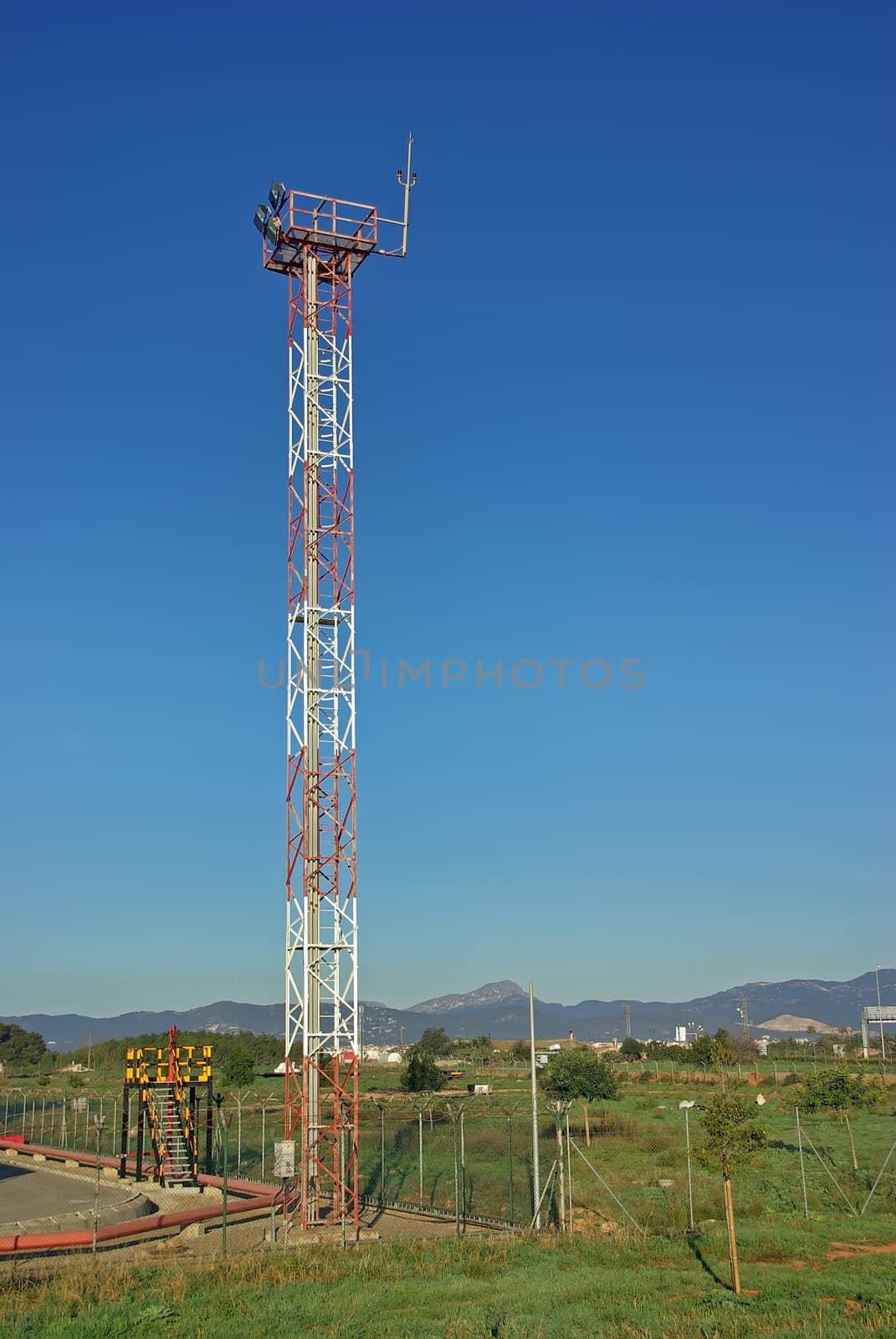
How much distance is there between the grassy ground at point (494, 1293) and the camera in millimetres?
18438

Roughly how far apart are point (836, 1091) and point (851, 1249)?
1944 cm

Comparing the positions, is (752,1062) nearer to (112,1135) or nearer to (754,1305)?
(112,1135)

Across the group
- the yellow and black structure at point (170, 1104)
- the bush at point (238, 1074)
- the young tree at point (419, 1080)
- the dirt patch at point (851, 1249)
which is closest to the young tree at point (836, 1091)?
the dirt patch at point (851, 1249)

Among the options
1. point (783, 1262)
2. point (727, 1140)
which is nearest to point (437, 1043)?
point (783, 1262)

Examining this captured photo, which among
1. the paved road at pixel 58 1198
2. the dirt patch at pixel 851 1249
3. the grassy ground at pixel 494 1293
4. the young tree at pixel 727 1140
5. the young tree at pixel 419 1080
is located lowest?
the young tree at pixel 419 1080

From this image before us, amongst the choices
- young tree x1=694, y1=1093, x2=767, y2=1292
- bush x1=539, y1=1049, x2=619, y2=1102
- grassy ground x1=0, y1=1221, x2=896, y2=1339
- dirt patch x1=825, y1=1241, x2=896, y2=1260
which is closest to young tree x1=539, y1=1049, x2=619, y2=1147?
bush x1=539, y1=1049, x2=619, y2=1102

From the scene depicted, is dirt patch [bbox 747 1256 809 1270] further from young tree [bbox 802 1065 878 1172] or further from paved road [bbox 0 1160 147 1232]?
young tree [bbox 802 1065 878 1172]

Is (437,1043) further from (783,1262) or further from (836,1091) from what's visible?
(783,1262)

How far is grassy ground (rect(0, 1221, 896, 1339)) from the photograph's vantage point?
1844 centimetres

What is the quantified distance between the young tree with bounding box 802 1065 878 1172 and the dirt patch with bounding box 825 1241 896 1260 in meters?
17.7

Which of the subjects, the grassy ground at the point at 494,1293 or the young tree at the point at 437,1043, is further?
the young tree at the point at 437,1043

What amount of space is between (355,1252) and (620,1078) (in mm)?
56780

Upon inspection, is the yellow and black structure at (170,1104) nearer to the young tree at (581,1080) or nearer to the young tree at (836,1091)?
the young tree at (581,1080)

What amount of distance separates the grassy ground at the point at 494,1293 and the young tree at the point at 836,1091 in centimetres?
1817
